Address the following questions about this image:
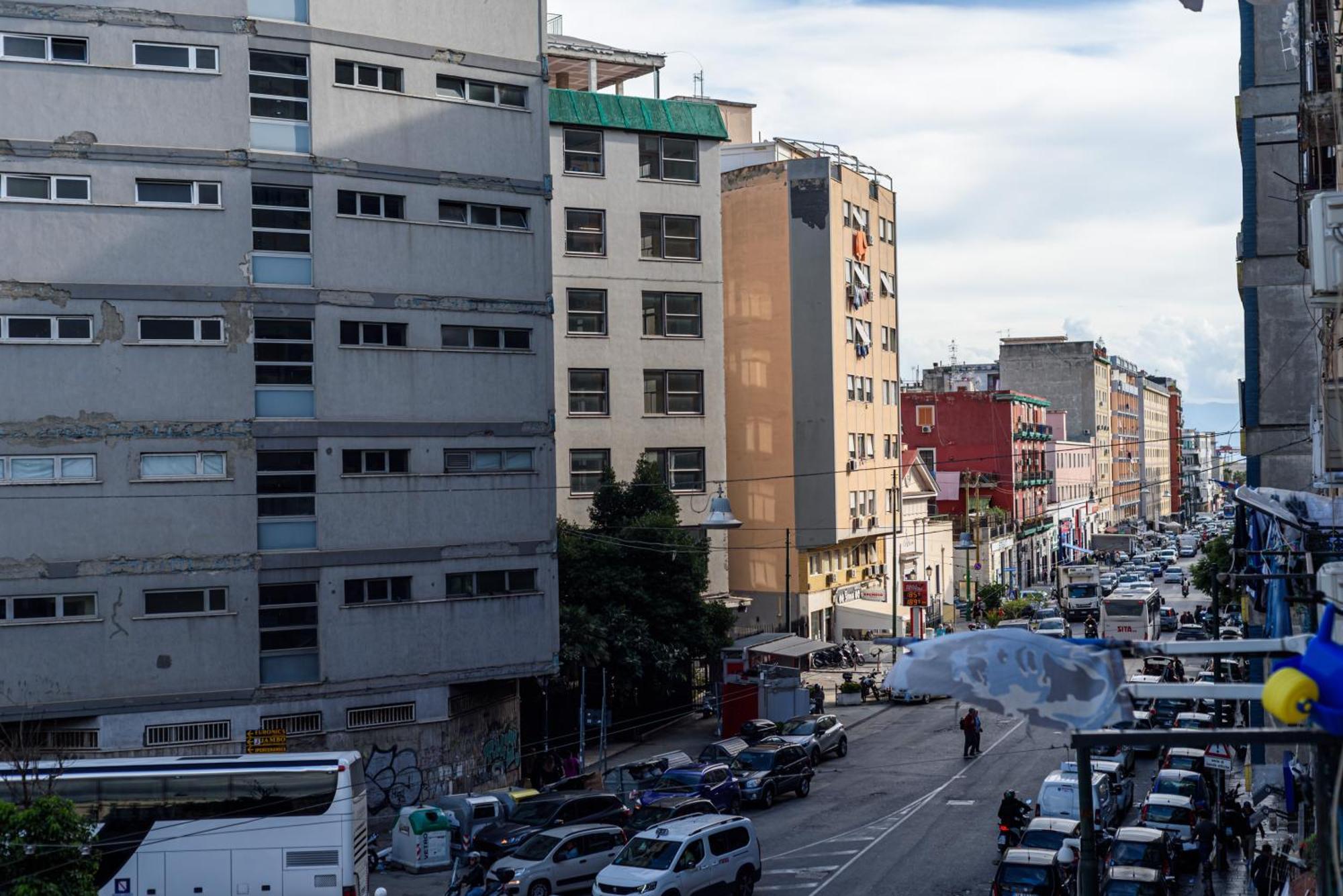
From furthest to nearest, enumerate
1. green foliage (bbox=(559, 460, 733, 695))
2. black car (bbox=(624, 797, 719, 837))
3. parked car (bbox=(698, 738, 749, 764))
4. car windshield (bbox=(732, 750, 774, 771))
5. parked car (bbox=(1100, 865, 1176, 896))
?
green foliage (bbox=(559, 460, 733, 695)), parked car (bbox=(698, 738, 749, 764)), car windshield (bbox=(732, 750, 774, 771)), black car (bbox=(624, 797, 719, 837)), parked car (bbox=(1100, 865, 1176, 896))

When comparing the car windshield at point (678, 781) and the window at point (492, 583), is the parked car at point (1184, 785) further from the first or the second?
the window at point (492, 583)

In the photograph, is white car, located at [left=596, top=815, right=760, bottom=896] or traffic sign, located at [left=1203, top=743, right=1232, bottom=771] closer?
white car, located at [left=596, top=815, right=760, bottom=896]

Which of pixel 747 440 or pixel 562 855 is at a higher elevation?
pixel 747 440

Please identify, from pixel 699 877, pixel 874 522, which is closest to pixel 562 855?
pixel 699 877

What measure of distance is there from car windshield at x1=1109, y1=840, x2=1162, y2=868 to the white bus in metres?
13.8

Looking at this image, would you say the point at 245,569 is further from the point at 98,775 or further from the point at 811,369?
the point at 811,369

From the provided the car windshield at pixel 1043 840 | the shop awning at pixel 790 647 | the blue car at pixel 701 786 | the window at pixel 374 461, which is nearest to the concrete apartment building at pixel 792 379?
the shop awning at pixel 790 647

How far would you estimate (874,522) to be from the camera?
67.5 meters

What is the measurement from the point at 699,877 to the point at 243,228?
18.2 meters

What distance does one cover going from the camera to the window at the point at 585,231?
162ft

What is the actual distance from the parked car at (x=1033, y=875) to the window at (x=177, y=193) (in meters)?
22.3

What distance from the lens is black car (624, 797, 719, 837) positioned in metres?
28.1

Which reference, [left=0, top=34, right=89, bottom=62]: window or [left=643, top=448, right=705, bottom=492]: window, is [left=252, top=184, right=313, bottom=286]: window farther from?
[left=643, top=448, right=705, bottom=492]: window

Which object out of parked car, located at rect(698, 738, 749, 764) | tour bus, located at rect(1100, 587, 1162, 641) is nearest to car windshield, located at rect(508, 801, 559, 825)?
parked car, located at rect(698, 738, 749, 764)
